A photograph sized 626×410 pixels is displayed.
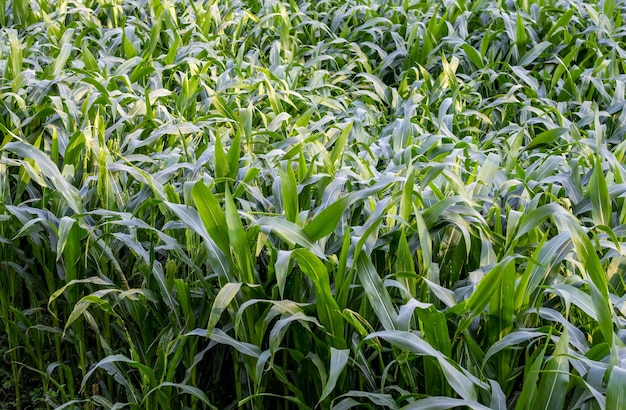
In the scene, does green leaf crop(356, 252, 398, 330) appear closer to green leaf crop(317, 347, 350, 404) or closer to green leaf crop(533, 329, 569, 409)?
green leaf crop(317, 347, 350, 404)

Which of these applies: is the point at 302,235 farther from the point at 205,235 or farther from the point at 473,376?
the point at 473,376

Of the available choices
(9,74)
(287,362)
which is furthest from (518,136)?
(9,74)

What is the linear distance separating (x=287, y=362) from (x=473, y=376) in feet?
1.79

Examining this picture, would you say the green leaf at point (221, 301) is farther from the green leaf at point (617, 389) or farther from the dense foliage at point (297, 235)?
the green leaf at point (617, 389)

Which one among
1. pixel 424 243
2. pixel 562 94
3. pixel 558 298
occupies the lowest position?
pixel 562 94

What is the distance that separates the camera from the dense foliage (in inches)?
64.5

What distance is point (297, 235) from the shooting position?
5.92ft

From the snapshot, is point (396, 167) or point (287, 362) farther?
point (396, 167)

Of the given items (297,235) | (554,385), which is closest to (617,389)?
(554,385)

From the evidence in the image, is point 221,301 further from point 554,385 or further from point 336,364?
point 554,385

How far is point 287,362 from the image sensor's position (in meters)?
1.92

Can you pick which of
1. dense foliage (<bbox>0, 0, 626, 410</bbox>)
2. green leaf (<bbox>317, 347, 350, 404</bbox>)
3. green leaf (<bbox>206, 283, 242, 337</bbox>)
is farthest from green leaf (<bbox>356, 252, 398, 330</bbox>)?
green leaf (<bbox>206, 283, 242, 337</bbox>)

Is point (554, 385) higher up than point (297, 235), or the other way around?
point (297, 235)

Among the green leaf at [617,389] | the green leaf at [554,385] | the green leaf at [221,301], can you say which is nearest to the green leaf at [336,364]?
the green leaf at [221,301]
